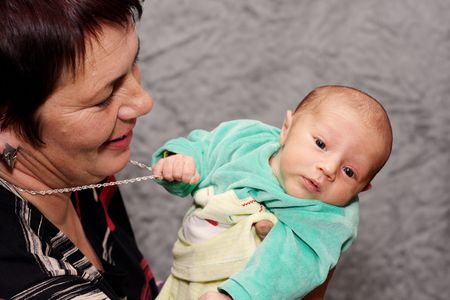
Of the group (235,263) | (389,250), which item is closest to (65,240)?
(235,263)

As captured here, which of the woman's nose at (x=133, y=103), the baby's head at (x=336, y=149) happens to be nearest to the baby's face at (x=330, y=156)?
the baby's head at (x=336, y=149)

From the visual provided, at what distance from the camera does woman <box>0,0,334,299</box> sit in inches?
42.9

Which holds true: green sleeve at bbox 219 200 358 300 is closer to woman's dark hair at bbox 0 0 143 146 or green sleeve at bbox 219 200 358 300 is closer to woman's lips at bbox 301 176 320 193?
woman's lips at bbox 301 176 320 193

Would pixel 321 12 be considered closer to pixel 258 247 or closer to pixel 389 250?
pixel 389 250

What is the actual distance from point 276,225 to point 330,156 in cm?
15

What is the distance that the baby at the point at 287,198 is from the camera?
1.24 m

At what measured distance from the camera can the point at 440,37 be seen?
255 centimetres

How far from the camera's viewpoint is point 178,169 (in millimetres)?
1326

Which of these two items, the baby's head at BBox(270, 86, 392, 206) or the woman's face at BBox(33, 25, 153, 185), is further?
the baby's head at BBox(270, 86, 392, 206)

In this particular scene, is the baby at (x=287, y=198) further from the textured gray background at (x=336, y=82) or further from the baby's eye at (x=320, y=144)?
the textured gray background at (x=336, y=82)

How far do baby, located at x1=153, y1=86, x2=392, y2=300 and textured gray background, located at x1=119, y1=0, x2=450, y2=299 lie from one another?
103cm

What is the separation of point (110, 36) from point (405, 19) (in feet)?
5.40

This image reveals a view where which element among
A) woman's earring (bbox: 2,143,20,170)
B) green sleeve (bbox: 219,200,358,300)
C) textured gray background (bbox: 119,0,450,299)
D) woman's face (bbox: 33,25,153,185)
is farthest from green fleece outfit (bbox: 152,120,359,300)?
textured gray background (bbox: 119,0,450,299)

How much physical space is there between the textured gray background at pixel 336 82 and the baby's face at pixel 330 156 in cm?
107
